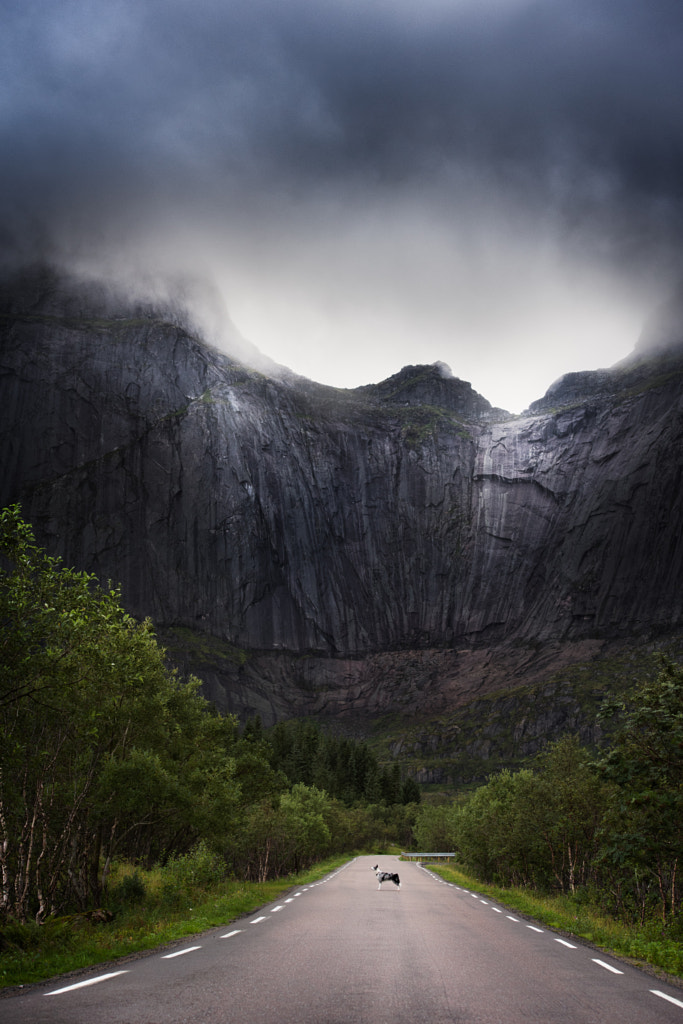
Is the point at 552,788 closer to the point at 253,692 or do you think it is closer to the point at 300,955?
the point at 300,955

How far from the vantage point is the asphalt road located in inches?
303

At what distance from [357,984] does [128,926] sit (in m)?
10.7

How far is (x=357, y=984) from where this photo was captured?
9.57 metres

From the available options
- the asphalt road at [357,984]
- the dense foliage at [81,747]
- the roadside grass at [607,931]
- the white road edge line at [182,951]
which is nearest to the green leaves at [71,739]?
the dense foliage at [81,747]

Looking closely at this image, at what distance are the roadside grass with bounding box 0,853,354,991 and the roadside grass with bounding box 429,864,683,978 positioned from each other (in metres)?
9.51

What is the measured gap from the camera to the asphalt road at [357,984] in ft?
25.2

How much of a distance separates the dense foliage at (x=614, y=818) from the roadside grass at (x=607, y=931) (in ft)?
3.73

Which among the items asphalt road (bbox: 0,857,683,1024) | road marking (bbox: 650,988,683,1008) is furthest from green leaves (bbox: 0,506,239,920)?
road marking (bbox: 650,988,683,1008)

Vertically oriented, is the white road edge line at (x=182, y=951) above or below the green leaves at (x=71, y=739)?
below

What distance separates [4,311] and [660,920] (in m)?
213

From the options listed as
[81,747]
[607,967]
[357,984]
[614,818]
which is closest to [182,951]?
[357,984]

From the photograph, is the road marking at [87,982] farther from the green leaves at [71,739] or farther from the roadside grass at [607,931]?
the roadside grass at [607,931]

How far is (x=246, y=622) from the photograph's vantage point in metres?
200

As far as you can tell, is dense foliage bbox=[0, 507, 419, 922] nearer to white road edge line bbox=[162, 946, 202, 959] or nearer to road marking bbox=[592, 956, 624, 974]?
white road edge line bbox=[162, 946, 202, 959]
